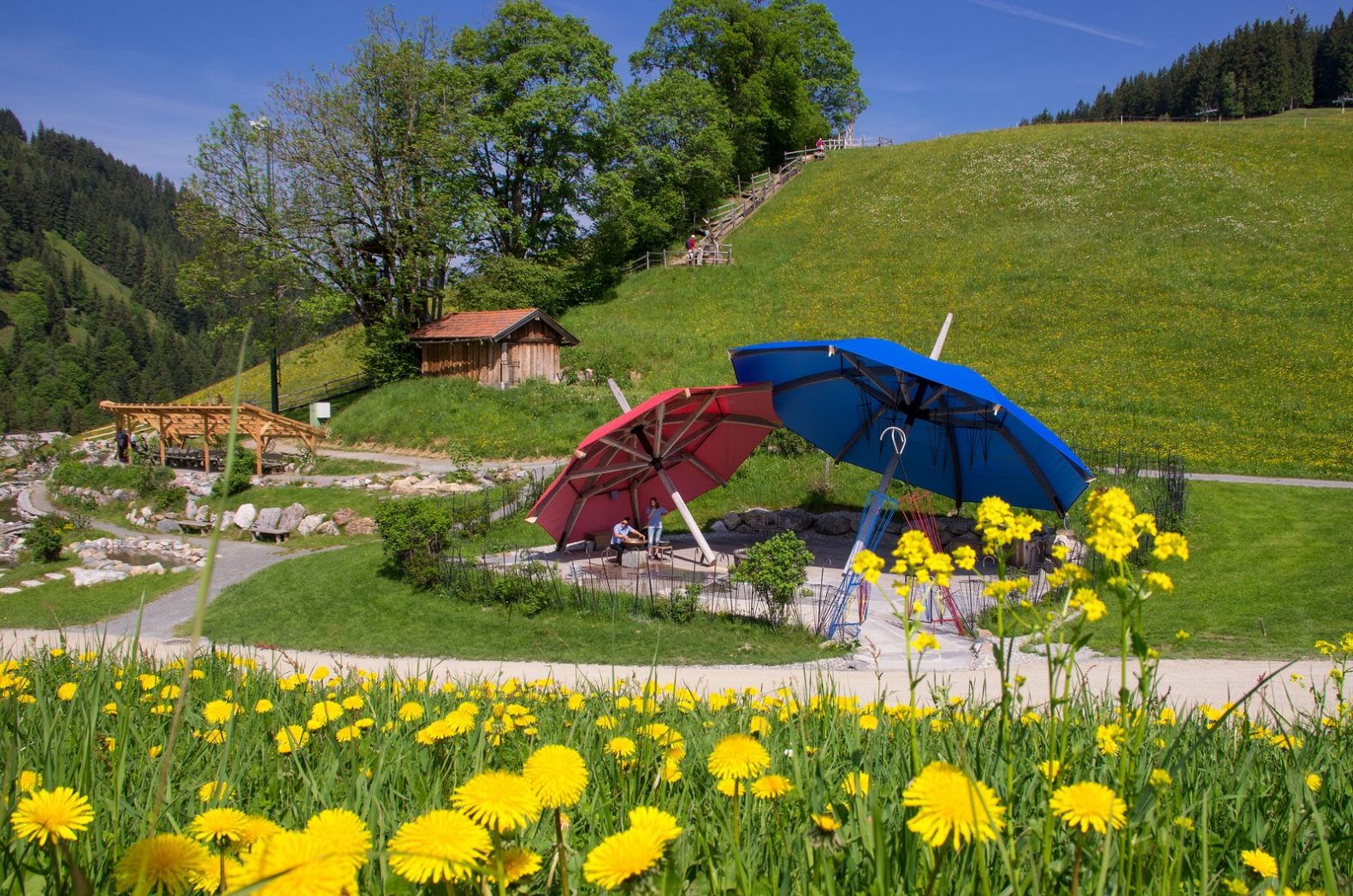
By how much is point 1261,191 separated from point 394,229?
47.1 metres

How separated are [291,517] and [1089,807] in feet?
73.7

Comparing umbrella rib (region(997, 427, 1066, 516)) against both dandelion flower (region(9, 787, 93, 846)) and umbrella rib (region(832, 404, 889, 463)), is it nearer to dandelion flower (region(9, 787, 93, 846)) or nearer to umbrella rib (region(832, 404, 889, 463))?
umbrella rib (region(832, 404, 889, 463))

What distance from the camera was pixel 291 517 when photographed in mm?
20703

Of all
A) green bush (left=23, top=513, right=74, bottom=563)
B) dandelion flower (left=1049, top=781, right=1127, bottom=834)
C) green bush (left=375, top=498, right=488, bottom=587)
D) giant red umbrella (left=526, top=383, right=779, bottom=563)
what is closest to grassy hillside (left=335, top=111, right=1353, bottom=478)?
giant red umbrella (left=526, top=383, right=779, bottom=563)

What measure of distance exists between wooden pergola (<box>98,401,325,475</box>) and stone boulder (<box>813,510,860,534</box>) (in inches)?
739

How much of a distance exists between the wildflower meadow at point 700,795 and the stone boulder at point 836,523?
14.5 metres

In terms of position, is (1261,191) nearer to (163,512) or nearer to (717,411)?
(717,411)

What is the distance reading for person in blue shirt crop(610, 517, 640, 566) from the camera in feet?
48.0

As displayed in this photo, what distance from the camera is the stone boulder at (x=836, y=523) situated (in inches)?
703

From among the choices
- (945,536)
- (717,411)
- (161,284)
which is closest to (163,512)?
(717,411)

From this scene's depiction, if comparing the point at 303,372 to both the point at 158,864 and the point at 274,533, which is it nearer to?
the point at 274,533

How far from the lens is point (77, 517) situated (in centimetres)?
2273

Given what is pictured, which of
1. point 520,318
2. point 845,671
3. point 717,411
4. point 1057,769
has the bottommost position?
point 845,671

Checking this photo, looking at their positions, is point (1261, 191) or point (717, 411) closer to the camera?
point (717, 411)
